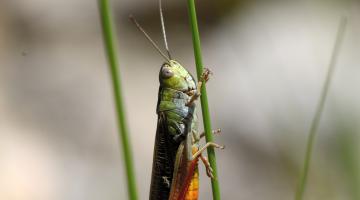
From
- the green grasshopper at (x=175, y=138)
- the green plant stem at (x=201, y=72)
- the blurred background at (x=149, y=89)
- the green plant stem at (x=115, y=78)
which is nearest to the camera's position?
the green plant stem at (x=115, y=78)

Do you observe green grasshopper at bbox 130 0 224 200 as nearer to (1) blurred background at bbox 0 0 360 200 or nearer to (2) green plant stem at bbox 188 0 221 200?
(2) green plant stem at bbox 188 0 221 200

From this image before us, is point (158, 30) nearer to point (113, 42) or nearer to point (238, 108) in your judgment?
point (238, 108)

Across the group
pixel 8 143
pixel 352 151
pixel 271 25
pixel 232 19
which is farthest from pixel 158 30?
pixel 352 151

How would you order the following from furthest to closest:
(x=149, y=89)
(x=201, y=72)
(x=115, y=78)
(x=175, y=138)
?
(x=149, y=89)
(x=175, y=138)
(x=201, y=72)
(x=115, y=78)

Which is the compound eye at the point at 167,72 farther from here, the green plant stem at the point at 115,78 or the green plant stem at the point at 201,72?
the green plant stem at the point at 115,78

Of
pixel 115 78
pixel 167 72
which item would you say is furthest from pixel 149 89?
pixel 115 78

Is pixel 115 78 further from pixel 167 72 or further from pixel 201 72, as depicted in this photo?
pixel 167 72

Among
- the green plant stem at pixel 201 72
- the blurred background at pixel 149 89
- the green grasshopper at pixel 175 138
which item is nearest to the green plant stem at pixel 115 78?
the green plant stem at pixel 201 72
